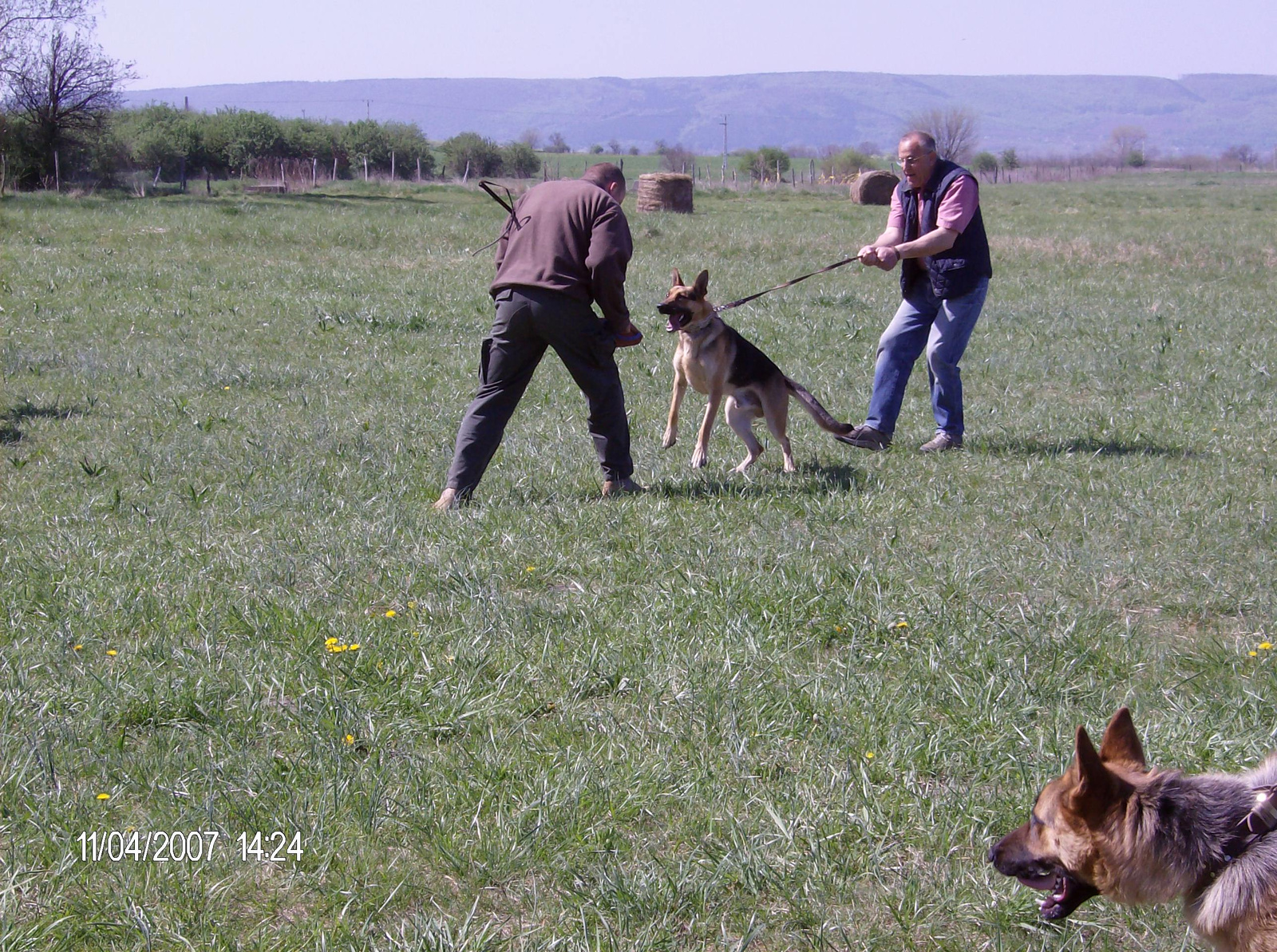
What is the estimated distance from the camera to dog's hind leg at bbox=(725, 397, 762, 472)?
753 cm

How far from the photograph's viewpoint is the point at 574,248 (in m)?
6.20

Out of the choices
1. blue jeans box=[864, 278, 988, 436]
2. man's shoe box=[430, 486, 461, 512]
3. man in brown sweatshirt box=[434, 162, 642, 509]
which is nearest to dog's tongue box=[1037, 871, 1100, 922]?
man in brown sweatshirt box=[434, 162, 642, 509]

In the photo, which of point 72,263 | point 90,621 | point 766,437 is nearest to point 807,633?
point 90,621

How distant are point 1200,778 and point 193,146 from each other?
63.8m

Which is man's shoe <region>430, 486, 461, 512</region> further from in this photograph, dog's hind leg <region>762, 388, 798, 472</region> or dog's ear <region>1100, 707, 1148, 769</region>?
dog's ear <region>1100, 707, 1148, 769</region>

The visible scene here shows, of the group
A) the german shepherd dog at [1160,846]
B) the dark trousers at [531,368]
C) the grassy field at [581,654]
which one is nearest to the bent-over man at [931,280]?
the grassy field at [581,654]

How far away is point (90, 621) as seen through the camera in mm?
4492

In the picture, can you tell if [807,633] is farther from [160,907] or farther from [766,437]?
[766,437]

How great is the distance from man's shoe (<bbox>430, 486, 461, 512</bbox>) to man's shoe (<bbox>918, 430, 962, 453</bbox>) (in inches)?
140

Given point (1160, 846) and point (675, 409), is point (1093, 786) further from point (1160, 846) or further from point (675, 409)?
point (675, 409)

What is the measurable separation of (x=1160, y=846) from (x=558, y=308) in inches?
177

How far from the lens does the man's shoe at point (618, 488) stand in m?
6.66

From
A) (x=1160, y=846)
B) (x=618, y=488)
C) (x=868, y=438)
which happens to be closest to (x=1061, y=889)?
(x=1160, y=846)

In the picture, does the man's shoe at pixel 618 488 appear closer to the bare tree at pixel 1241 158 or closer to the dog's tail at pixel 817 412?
the dog's tail at pixel 817 412
